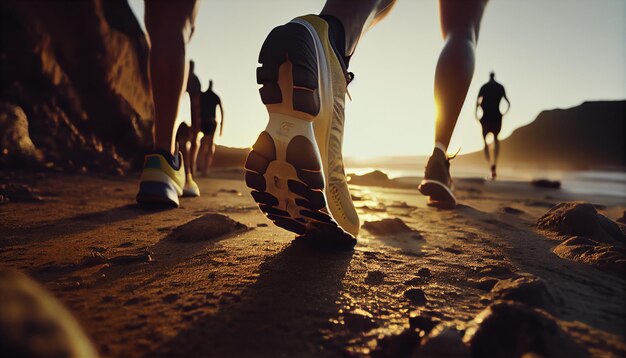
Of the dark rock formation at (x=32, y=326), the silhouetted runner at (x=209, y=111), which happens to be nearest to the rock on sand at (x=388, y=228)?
the dark rock formation at (x=32, y=326)

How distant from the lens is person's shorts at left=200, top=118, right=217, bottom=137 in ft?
20.1

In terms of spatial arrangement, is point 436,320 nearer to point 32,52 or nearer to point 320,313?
point 320,313

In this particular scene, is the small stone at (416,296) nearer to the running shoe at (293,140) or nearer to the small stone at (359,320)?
the small stone at (359,320)

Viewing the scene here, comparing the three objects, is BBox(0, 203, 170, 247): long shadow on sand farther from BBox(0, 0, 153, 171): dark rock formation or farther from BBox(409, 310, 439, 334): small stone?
BBox(0, 0, 153, 171): dark rock formation

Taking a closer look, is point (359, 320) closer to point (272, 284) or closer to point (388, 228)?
point (272, 284)

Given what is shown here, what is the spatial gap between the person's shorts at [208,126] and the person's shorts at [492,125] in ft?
16.4

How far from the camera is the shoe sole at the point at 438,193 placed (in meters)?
2.06

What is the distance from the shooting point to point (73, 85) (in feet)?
16.2

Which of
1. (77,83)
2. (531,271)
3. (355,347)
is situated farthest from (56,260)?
(77,83)

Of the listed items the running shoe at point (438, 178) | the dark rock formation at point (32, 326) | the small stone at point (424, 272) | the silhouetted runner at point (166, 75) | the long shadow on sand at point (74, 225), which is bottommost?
the long shadow on sand at point (74, 225)

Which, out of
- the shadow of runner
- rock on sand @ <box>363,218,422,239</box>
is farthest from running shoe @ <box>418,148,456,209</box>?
the shadow of runner

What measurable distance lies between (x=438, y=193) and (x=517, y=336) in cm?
171

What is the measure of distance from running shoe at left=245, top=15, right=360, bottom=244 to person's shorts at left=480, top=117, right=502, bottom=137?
20.7 feet

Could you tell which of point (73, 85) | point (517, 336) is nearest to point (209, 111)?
point (73, 85)
